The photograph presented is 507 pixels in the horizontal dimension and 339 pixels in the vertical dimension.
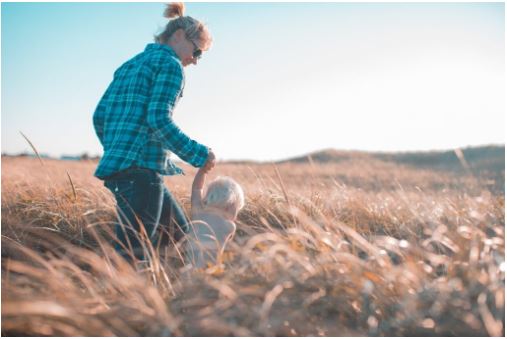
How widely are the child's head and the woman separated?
22cm

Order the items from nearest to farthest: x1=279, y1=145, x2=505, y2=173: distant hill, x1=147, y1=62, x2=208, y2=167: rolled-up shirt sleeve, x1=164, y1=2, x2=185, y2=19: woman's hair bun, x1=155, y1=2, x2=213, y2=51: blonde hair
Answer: x1=147, y1=62, x2=208, y2=167: rolled-up shirt sleeve, x1=155, y1=2, x2=213, y2=51: blonde hair, x1=164, y1=2, x2=185, y2=19: woman's hair bun, x1=279, y1=145, x2=505, y2=173: distant hill

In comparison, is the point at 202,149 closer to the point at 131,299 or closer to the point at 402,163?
the point at 131,299

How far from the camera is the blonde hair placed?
3.18m

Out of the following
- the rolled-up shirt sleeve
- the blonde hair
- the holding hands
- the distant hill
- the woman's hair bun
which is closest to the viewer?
the rolled-up shirt sleeve

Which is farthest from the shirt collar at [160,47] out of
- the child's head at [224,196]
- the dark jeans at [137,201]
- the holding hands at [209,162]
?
the child's head at [224,196]

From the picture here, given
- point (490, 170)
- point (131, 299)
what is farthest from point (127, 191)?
point (490, 170)

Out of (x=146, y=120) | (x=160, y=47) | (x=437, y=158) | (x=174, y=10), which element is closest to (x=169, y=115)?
(x=146, y=120)

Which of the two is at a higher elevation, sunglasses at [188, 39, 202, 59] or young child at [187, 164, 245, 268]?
sunglasses at [188, 39, 202, 59]

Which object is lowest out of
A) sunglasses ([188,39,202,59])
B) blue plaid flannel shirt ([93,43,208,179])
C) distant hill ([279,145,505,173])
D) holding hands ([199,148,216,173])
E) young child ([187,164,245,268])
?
distant hill ([279,145,505,173])

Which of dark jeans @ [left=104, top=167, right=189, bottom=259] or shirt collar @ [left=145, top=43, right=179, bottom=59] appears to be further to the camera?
shirt collar @ [left=145, top=43, right=179, bottom=59]

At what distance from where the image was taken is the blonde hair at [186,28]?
3.18 meters

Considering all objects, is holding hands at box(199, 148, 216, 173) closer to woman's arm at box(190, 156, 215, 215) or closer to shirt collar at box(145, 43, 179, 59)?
woman's arm at box(190, 156, 215, 215)

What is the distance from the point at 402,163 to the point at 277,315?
924 inches

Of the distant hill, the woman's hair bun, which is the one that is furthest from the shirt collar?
the distant hill
